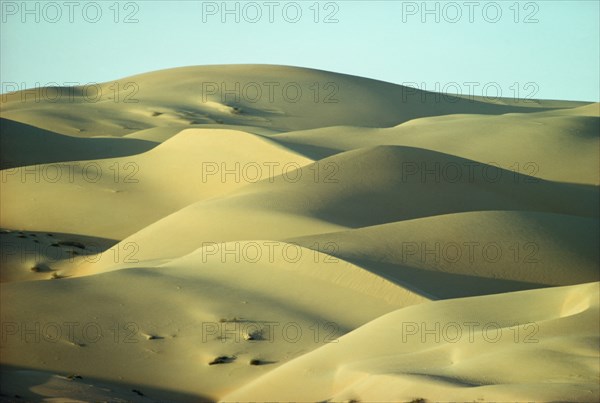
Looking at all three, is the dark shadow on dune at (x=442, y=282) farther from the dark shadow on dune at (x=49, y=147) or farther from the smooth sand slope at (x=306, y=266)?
the dark shadow on dune at (x=49, y=147)

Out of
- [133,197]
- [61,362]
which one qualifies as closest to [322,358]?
[61,362]

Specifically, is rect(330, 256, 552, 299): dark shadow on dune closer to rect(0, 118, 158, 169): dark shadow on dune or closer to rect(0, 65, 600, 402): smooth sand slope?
rect(0, 65, 600, 402): smooth sand slope

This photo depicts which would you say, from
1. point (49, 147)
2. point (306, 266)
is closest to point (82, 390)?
point (306, 266)

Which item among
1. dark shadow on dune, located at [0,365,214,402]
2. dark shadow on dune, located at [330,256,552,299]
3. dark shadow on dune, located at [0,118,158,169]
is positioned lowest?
dark shadow on dune, located at [0,365,214,402]

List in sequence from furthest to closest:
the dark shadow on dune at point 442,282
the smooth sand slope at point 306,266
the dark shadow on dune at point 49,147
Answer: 1. the dark shadow on dune at point 49,147
2. the dark shadow on dune at point 442,282
3. the smooth sand slope at point 306,266

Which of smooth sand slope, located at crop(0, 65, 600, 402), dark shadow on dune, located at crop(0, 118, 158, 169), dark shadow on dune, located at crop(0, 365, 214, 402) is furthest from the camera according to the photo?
dark shadow on dune, located at crop(0, 118, 158, 169)

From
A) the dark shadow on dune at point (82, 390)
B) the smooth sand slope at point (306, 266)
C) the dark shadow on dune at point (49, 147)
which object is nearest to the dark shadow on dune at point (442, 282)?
the smooth sand slope at point (306, 266)

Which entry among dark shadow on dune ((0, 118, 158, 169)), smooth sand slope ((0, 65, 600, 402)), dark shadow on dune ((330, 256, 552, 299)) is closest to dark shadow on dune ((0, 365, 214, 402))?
smooth sand slope ((0, 65, 600, 402))
